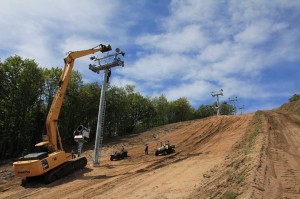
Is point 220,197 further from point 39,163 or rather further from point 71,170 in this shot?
point 71,170

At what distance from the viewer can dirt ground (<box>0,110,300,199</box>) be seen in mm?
14562

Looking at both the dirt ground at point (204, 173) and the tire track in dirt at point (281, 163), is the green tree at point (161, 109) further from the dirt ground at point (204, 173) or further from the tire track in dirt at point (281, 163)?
the tire track in dirt at point (281, 163)

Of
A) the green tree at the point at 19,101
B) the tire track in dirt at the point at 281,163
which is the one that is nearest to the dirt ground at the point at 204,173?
the tire track in dirt at the point at 281,163

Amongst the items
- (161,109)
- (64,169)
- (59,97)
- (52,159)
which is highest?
(161,109)

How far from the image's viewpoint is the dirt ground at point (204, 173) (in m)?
14.6

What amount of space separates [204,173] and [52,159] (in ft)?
36.6

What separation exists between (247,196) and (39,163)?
53.1ft

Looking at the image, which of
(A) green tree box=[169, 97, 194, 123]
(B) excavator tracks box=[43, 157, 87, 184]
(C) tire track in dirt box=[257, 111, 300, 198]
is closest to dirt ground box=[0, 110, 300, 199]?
(C) tire track in dirt box=[257, 111, 300, 198]

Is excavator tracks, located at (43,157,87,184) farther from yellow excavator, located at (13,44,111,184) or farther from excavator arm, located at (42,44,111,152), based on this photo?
excavator arm, located at (42,44,111,152)

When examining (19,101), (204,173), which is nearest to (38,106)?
(19,101)

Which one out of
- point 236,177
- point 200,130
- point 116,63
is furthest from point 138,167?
point 200,130

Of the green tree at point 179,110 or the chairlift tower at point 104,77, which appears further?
the green tree at point 179,110

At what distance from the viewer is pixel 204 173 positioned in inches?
800

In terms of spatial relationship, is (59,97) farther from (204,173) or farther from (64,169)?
(204,173)
